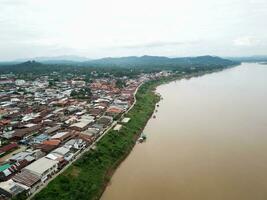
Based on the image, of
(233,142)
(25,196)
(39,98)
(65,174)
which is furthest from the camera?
(39,98)

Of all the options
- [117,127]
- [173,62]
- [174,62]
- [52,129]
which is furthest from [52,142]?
[174,62]

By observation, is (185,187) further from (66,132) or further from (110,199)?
(66,132)

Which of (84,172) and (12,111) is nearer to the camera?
(84,172)

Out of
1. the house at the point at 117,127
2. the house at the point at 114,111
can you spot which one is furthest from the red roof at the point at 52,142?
the house at the point at 114,111

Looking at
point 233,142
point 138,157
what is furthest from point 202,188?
point 233,142

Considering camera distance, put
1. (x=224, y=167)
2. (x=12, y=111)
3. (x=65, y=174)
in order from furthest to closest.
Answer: (x=12, y=111)
(x=224, y=167)
(x=65, y=174)

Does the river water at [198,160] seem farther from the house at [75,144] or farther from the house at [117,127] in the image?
the house at [75,144]
